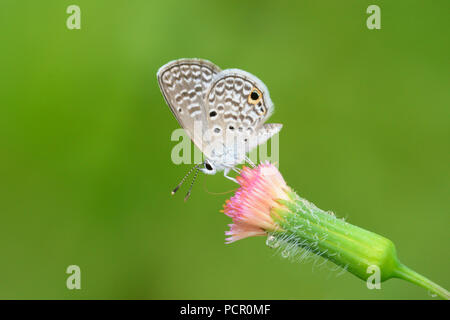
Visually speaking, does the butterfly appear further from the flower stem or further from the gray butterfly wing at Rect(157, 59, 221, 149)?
the flower stem

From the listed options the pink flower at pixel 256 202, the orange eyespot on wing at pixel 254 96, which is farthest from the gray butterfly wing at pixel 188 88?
the pink flower at pixel 256 202

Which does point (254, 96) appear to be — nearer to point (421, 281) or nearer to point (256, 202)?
point (256, 202)

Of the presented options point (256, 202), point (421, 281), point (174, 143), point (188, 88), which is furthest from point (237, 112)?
point (421, 281)

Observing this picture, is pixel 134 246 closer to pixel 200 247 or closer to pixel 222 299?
pixel 200 247

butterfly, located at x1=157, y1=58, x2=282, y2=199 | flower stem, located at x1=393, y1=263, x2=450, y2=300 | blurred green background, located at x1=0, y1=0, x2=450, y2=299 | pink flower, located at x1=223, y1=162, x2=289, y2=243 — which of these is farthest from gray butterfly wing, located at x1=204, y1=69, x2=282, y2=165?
flower stem, located at x1=393, y1=263, x2=450, y2=300

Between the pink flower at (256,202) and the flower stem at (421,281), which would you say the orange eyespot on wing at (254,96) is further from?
the flower stem at (421,281)

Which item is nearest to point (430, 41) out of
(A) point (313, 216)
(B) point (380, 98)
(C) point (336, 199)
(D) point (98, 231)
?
(B) point (380, 98)
